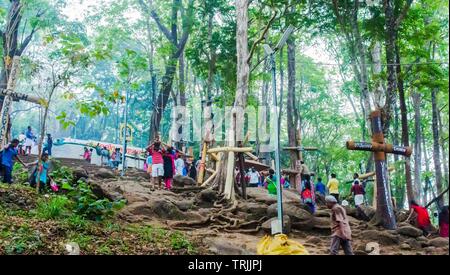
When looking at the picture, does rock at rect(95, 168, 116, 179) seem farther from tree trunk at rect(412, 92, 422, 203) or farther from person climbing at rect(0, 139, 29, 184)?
tree trunk at rect(412, 92, 422, 203)

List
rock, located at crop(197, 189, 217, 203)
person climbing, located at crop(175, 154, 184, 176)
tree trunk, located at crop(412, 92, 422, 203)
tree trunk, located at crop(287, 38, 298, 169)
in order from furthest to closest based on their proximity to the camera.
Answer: tree trunk, located at crop(287, 38, 298, 169)
person climbing, located at crop(175, 154, 184, 176)
tree trunk, located at crop(412, 92, 422, 203)
rock, located at crop(197, 189, 217, 203)

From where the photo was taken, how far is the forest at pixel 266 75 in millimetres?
9914

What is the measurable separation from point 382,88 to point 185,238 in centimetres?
718

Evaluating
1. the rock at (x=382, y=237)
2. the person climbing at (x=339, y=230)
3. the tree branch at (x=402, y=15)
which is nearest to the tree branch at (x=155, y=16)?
the tree branch at (x=402, y=15)

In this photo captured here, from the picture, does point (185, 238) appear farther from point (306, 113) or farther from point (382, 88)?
point (306, 113)

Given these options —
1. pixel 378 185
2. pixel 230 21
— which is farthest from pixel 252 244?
pixel 230 21

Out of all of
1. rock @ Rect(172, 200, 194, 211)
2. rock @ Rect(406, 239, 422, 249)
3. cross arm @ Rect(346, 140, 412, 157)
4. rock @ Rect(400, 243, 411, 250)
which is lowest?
rock @ Rect(400, 243, 411, 250)

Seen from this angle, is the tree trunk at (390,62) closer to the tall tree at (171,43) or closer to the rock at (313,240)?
the rock at (313,240)

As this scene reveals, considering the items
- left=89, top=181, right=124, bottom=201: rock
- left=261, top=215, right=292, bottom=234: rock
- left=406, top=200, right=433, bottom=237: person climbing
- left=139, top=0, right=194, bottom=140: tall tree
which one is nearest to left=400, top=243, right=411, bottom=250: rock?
left=406, top=200, right=433, bottom=237: person climbing

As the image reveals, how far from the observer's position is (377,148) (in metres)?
8.38

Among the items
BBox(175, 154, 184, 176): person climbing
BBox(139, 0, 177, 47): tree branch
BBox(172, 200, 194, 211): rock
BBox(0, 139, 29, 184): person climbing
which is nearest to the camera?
BBox(0, 139, 29, 184): person climbing

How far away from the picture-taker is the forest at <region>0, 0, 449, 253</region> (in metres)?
9.91

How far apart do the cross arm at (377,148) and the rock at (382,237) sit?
166 cm

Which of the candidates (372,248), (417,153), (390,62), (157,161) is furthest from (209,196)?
(417,153)
